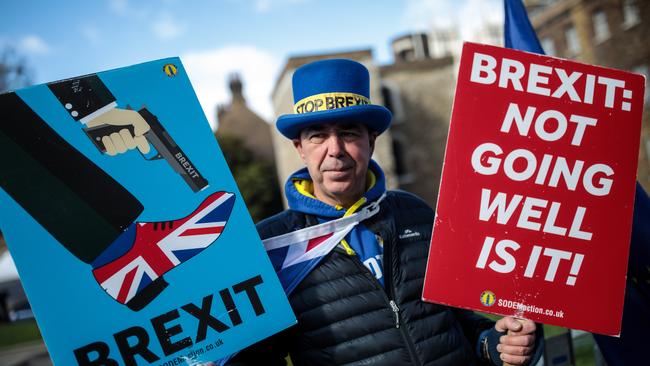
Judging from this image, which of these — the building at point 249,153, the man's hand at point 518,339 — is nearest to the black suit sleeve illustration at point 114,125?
the man's hand at point 518,339

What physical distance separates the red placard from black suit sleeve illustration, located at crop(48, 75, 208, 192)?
2.99 ft

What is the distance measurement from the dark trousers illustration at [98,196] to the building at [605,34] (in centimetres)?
1781

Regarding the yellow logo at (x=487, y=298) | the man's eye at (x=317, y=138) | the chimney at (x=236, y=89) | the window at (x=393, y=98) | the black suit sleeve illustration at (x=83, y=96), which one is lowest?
the yellow logo at (x=487, y=298)

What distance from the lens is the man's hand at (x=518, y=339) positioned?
158cm

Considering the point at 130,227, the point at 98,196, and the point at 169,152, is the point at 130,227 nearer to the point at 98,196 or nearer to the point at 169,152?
the point at 98,196

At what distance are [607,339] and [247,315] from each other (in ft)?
7.47

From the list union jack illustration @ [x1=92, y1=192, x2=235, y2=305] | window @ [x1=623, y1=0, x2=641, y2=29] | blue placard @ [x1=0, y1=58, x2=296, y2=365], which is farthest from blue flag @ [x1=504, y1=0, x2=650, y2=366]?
window @ [x1=623, y1=0, x2=641, y2=29]

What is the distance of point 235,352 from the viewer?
4.78 ft

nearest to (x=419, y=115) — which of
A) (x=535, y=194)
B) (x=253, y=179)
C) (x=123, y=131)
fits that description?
(x=253, y=179)

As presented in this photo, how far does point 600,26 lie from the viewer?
17266 mm

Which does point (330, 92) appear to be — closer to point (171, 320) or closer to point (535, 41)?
Answer: point (171, 320)

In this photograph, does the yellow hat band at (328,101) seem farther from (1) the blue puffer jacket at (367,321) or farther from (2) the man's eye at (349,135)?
(1) the blue puffer jacket at (367,321)

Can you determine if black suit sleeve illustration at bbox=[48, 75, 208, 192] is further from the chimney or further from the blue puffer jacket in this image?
the chimney

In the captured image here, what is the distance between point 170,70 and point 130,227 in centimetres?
53
